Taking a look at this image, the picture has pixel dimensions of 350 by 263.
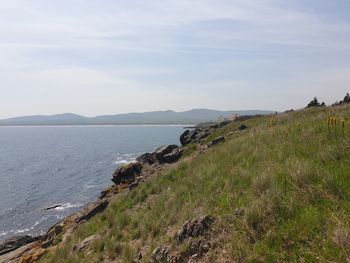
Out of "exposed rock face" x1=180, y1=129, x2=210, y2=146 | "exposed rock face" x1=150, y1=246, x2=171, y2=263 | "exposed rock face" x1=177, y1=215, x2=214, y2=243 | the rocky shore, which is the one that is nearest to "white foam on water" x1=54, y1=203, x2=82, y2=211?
"exposed rock face" x1=180, y1=129, x2=210, y2=146

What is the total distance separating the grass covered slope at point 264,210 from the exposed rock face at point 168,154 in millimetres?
17177

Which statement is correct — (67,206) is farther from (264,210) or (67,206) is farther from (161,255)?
(264,210)

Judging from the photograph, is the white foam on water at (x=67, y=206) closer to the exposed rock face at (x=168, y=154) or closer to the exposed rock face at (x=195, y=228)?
the exposed rock face at (x=168, y=154)

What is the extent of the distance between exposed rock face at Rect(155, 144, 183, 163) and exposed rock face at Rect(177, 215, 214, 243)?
22731 millimetres

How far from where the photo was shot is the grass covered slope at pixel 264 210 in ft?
21.0

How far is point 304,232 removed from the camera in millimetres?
6512

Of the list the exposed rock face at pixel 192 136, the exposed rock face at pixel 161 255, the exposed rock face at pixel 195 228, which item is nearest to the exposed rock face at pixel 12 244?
the exposed rock face at pixel 192 136

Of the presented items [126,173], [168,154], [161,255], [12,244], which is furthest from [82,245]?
[126,173]

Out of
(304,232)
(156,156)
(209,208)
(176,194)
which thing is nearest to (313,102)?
(156,156)

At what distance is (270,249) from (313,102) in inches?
1203

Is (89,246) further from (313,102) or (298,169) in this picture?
(313,102)

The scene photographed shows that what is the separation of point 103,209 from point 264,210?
51.0ft

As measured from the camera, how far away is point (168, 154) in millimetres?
32438

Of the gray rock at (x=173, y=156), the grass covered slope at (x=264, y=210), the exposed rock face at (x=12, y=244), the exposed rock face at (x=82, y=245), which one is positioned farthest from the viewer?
the gray rock at (x=173, y=156)
